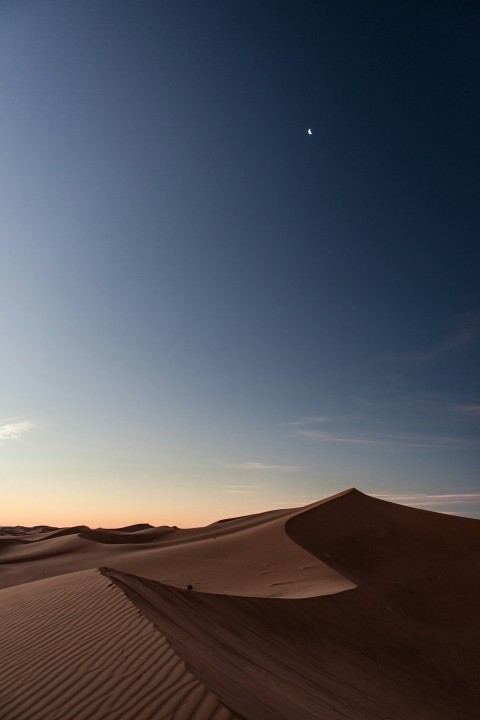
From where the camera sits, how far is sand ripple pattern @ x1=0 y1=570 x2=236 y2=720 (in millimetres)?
3850

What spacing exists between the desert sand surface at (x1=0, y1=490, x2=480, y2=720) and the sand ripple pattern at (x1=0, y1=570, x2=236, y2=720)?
0.02 metres

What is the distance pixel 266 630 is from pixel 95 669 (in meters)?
4.72

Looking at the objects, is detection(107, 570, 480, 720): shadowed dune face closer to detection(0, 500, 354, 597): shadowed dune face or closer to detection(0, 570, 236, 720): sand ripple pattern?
detection(0, 570, 236, 720): sand ripple pattern

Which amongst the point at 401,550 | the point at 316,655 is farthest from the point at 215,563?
the point at 316,655

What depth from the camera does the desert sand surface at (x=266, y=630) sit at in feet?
14.3

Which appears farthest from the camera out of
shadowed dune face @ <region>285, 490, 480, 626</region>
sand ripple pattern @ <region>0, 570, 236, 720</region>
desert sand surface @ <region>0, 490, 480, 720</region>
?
shadowed dune face @ <region>285, 490, 480, 626</region>

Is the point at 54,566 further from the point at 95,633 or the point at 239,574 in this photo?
the point at 95,633

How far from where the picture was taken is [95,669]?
15.4ft

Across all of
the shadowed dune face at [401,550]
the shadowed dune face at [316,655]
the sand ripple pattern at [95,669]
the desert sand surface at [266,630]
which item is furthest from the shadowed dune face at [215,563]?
the sand ripple pattern at [95,669]

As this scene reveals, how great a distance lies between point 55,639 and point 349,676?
14.8 feet

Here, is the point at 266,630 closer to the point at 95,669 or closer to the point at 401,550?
the point at 95,669

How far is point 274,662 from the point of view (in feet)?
22.4

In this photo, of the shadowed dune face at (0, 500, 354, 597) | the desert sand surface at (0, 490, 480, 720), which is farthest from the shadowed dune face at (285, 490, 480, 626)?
the shadowed dune face at (0, 500, 354, 597)

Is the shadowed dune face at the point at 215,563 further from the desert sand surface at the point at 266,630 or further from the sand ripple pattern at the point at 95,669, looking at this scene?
the sand ripple pattern at the point at 95,669
